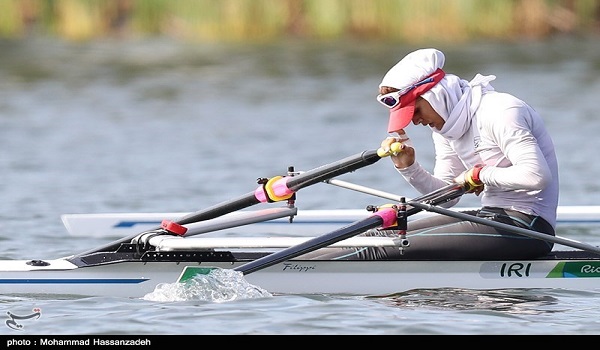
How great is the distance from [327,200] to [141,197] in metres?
1.80

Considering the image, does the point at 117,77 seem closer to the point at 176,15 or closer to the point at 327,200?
the point at 176,15

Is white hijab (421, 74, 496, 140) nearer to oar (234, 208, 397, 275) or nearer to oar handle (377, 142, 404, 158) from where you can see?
oar handle (377, 142, 404, 158)

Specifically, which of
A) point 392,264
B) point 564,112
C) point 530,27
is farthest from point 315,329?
point 530,27

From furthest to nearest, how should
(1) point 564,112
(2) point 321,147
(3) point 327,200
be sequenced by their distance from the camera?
1. (1) point 564,112
2. (2) point 321,147
3. (3) point 327,200

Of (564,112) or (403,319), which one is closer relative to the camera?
(403,319)

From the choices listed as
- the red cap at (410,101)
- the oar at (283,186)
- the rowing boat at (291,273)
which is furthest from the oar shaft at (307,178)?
the rowing boat at (291,273)

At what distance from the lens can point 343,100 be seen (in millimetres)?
19625

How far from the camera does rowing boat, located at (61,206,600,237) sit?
9188 mm

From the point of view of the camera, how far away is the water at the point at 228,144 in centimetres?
721

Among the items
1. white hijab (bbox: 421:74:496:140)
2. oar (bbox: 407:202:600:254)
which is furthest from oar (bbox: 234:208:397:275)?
white hijab (bbox: 421:74:496:140)

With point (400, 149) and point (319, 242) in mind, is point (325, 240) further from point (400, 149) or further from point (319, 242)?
point (400, 149)

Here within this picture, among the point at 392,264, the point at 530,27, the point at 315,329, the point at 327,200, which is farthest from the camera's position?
the point at 530,27

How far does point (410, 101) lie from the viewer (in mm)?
7480

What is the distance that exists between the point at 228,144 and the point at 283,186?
318 inches
